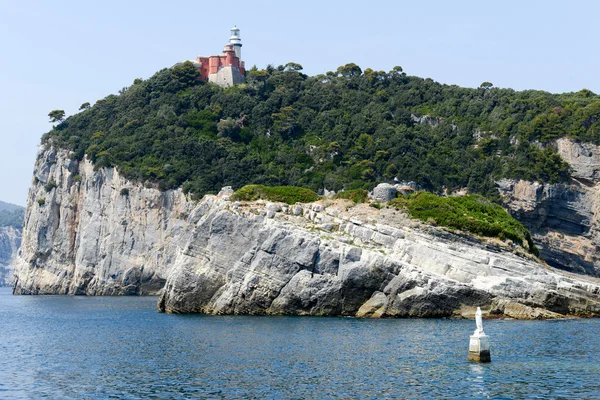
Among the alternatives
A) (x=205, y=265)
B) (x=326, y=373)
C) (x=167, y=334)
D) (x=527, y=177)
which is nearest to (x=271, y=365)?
(x=326, y=373)

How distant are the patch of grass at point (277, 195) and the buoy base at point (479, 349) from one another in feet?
87.2

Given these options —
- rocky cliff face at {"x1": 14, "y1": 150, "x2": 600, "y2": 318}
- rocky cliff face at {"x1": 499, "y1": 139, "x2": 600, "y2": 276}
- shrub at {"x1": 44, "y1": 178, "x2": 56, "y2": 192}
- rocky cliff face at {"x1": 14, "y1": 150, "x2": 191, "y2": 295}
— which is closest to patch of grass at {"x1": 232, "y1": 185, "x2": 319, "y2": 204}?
rocky cliff face at {"x1": 14, "y1": 150, "x2": 600, "y2": 318}

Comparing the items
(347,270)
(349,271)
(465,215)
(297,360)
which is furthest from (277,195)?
(297,360)

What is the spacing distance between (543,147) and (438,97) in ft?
69.0

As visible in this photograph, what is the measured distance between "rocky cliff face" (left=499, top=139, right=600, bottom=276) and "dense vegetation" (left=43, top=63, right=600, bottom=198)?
1.60 meters

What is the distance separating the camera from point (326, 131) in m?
93.9

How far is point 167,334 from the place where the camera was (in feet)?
136

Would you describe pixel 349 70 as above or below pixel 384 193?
above

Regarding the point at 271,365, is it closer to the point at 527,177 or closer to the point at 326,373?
the point at 326,373

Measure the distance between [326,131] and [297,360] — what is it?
6465cm

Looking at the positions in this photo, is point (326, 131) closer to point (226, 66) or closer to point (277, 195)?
point (226, 66)

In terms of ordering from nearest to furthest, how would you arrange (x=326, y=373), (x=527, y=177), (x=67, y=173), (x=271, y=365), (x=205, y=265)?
1. (x=326, y=373)
2. (x=271, y=365)
3. (x=205, y=265)
4. (x=527, y=177)
5. (x=67, y=173)

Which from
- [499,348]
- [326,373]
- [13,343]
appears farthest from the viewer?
[13,343]

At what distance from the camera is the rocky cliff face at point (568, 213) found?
76.8 metres
